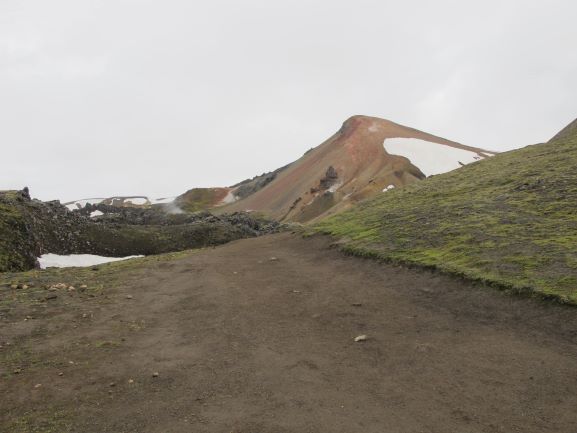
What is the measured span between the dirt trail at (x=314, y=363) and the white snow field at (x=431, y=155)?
2644 inches

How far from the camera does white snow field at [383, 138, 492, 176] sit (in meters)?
82.0

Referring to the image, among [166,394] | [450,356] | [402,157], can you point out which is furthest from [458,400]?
[402,157]

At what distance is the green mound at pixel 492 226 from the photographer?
15945 millimetres

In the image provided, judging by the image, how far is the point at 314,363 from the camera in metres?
11.6

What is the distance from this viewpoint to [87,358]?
11.8 metres

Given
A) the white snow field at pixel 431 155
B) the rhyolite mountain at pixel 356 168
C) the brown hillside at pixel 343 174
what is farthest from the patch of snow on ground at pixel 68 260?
the white snow field at pixel 431 155

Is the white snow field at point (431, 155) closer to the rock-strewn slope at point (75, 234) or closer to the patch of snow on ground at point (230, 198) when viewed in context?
the rock-strewn slope at point (75, 234)

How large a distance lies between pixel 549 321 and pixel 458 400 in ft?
15.3

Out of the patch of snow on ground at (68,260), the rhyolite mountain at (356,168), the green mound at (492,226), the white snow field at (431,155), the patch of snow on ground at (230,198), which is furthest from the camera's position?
the patch of snow on ground at (230,198)

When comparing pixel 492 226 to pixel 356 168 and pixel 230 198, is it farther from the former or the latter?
pixel 230 198

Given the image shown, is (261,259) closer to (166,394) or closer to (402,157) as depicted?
(166,394)

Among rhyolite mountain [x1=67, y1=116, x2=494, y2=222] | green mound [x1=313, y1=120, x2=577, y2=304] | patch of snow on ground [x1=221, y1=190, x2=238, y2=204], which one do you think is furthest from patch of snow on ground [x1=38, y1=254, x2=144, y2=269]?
patch of snow on ground [x1=221, y1=190, x2=238, y2=204]

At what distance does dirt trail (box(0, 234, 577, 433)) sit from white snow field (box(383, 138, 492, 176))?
67165mm

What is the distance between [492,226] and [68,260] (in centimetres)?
2488
